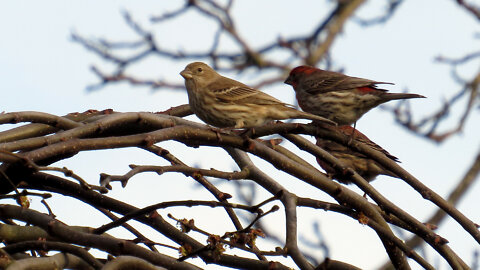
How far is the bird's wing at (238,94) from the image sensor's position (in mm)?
6332

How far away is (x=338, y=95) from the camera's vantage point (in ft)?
23.7

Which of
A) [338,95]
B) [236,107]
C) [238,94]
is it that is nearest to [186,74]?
[238,94]

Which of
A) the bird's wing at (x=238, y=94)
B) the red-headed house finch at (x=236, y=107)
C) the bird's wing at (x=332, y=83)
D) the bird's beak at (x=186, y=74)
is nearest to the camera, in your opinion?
the red-headed house finch at (x=236, y=107)

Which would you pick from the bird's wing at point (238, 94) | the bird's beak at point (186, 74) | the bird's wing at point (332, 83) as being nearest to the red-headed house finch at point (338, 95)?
the bird's wing at point (332, 83)

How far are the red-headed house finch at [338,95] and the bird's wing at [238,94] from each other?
0.93 metres

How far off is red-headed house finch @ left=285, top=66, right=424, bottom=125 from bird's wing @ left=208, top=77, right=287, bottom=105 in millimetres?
929

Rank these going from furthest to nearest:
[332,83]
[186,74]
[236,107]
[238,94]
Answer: [332,83], [186,74], [238,94], [236,107]

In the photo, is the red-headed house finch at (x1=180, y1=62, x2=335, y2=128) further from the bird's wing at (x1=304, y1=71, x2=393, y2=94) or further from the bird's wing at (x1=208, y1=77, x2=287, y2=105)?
the bird's wing at (x1=304, y1=71, x2=393, y2=94)

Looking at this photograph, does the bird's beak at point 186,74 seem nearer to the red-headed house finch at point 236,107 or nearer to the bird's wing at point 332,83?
the red-headed house finch at point 236,107

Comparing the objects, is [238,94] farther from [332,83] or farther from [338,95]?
[332,83]

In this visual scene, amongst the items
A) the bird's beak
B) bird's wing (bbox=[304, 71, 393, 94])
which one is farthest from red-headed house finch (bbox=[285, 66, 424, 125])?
the bird's beak

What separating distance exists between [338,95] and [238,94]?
1142 mm

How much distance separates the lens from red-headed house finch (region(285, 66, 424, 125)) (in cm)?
703

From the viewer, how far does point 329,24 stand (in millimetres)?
5898
